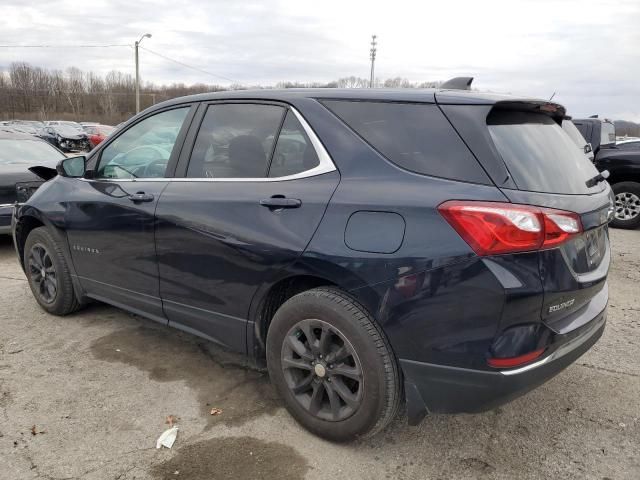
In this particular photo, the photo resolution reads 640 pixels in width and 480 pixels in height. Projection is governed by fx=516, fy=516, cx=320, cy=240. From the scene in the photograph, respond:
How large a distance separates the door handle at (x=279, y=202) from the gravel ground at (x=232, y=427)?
1.18m

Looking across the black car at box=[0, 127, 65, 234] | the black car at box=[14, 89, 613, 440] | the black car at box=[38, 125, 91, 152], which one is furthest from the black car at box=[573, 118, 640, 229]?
the black car at box=[38, 125, 91, 152]

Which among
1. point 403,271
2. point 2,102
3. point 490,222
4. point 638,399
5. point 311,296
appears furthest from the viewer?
point 2,102

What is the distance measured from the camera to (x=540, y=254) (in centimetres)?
206

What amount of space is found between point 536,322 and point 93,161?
327cm

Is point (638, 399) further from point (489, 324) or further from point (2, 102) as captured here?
point (2, 102)

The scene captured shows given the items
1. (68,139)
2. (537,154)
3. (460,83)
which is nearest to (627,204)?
(460,83)

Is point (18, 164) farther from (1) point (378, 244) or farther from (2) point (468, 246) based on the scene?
(2) point (468, 246)

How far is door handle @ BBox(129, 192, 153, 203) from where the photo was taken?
10.7ft

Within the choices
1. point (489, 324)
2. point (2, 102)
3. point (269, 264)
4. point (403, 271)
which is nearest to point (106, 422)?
point (269, 264)

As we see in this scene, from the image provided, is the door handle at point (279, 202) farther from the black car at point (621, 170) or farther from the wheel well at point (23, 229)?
the black car at point (621, 170)

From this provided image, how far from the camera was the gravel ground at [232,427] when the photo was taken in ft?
8.04

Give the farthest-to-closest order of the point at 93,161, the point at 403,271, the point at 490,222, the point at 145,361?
the point at 93,161, the point at 145,361, the point at 403,271, the point at 490,222

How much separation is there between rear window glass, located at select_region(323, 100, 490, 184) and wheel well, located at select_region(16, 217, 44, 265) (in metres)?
3.13

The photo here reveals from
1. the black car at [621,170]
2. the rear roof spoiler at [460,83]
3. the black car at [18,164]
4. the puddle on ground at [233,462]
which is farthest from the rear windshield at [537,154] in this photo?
the black car at [621,170]
